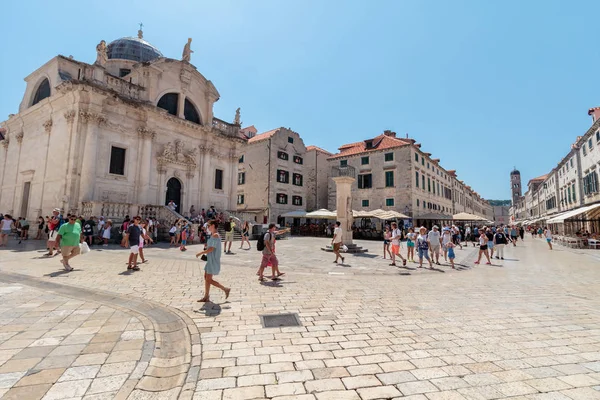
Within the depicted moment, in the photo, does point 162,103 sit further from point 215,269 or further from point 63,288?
point 215,269

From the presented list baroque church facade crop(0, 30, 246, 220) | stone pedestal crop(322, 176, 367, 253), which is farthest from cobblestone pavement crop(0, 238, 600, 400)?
baroque church facade crop(0, 30, 246, 220)

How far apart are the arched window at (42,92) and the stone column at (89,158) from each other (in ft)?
23.8

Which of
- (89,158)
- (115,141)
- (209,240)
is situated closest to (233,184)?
(115,141)

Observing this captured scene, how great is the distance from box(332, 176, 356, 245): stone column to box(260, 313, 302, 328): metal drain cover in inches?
424

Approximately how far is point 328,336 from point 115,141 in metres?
21.2

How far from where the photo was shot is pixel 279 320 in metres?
4.44

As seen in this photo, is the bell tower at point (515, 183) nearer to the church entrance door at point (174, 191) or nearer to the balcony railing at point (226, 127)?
the balcony railing at point (226, 127)

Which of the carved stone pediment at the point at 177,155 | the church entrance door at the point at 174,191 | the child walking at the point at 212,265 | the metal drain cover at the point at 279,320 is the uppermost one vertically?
the carved stone pediment at the point at 177,155

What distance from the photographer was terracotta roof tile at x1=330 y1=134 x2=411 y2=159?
33.3 metres

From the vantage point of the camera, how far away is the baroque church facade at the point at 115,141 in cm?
1769

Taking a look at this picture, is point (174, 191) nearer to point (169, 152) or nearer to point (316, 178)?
point (169, 152)

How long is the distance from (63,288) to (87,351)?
3956mm

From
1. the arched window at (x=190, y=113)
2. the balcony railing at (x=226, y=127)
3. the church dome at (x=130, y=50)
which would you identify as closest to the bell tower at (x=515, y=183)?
the balcony railing at (x=226, y=127)

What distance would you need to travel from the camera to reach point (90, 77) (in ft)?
60.2
